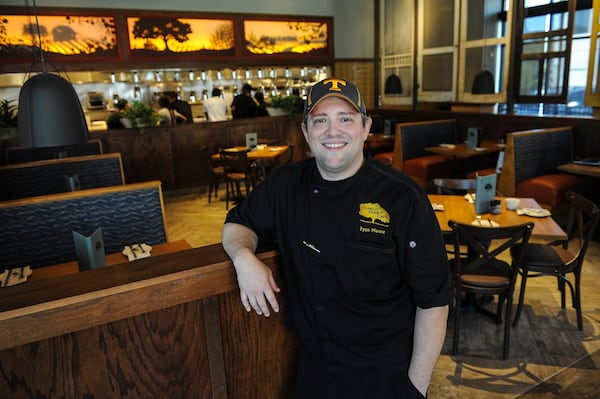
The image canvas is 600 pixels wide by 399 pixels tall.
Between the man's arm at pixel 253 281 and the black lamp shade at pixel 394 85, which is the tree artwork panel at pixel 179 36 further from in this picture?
the man's arm at pixel 253 281

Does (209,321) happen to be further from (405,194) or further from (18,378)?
(405,194)

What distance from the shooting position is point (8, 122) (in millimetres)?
7180

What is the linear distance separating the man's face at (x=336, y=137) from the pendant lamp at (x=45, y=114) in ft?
4.47

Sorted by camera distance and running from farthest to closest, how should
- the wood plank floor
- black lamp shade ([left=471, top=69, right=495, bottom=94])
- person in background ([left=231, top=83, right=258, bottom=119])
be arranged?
1. person in background ([left=231, top=83, right=258, bottom=119])
2. black lamp shade ([left=471, top=69, right=495, bottom=94])
3. the wood plank floor

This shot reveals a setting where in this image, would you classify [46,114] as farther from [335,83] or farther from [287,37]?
[287,37]

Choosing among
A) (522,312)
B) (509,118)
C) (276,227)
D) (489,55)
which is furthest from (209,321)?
(489,55)

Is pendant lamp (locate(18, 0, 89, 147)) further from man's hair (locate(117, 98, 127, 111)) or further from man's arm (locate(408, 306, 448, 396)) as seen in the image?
man's hair (locate(117, 98, 127, 111))

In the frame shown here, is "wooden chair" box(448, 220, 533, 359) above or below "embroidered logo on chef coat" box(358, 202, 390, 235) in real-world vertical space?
below

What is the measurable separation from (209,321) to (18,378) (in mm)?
517

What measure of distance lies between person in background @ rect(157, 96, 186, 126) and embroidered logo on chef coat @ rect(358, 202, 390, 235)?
24.4 feet

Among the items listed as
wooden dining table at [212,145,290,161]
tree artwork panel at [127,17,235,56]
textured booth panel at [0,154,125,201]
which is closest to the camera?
textured booth panel at [0,154,125,201]

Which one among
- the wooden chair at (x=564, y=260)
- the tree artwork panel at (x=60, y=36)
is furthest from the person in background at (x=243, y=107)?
the wooden chair at (x=564, y=260)

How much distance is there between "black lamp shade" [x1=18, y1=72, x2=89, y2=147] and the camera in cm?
220

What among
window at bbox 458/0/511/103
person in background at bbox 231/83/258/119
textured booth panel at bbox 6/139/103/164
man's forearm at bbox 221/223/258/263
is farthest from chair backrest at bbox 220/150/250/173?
man's forearm at bbox 221/223/258/263
